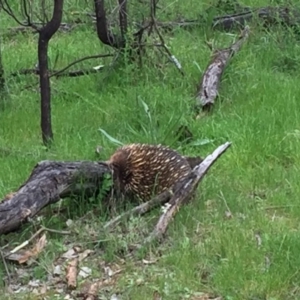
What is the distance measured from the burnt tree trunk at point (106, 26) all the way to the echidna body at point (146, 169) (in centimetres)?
238

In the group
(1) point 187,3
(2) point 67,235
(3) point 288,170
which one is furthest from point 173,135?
(1) point 187,3

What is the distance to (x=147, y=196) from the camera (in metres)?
5.41

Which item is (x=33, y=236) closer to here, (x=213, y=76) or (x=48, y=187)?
(x=48, y=187)

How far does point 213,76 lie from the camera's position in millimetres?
7305

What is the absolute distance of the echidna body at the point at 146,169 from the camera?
5.41 metres

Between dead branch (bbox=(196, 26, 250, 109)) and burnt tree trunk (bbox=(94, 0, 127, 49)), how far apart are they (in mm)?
902

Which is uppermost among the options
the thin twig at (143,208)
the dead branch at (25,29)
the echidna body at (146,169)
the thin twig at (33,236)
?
the dead branch at (25,29)

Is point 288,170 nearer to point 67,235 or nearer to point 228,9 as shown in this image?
point 67,235

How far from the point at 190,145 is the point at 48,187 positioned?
1668 millimetres

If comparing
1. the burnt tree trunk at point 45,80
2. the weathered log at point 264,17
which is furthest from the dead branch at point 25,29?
the burnt tree trunk at point 45,80

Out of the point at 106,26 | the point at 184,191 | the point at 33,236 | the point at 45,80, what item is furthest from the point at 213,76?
the point at 33,236

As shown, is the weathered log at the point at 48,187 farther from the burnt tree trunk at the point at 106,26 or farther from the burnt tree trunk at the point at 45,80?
the burnt tree trunk at the point at 106,26

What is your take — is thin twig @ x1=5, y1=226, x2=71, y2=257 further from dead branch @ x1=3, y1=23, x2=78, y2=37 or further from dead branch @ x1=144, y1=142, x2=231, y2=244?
dead branch @ x1=3, y1=23, x2=78, y2=37

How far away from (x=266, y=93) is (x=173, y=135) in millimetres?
1232
